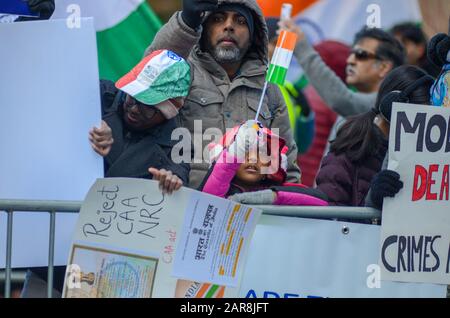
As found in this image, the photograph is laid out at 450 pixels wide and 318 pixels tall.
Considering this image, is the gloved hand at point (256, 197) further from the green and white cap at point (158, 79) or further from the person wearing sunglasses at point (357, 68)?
the person wearing sunglasses at point (357, 68)

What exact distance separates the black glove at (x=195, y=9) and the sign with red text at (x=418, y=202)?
107cm

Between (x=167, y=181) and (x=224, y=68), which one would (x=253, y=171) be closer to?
(x=167, y=181)

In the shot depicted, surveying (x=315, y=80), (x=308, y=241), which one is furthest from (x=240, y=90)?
(x=315, y=80)

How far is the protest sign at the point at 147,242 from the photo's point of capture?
625cm

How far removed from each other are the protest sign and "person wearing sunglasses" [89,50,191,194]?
0.40m

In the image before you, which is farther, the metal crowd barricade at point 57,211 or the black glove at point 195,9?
the black glove at point 195,9

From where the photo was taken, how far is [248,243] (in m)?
6.43

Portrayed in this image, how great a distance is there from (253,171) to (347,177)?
72 cm

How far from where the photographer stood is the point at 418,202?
21.8 ft

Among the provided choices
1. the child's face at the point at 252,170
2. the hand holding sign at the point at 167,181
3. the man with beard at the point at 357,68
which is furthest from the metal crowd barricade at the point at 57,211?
the man with beard at the point at 357,68

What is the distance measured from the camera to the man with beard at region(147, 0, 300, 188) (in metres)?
7.14

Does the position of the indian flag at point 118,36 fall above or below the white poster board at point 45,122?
above

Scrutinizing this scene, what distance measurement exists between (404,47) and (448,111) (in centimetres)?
346
